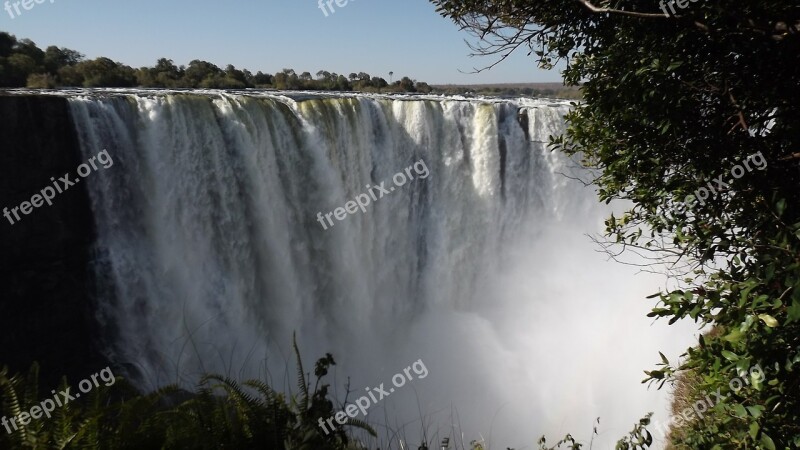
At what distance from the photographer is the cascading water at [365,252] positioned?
410 inches

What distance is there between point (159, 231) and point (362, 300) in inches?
231

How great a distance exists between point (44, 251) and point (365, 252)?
297 inches

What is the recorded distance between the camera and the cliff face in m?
9.20

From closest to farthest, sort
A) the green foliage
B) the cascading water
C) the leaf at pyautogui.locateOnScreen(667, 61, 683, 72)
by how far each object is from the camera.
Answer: the green foliage < the leaf at pyautogui.locateOnScreen(667, 61, 683, 72) < the cascading water

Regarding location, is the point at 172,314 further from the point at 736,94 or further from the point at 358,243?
the point at 736,94

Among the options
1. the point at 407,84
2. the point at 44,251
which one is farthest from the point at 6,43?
the point at 407,84

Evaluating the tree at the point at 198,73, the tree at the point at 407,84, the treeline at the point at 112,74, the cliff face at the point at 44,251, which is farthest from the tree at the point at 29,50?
the tree at the point at 407,84

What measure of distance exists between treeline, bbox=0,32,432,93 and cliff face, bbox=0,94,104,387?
573cm

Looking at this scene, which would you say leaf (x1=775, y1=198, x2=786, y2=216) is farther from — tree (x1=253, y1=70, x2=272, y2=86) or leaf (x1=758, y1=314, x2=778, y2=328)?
tree (x1=253, y1=70, x2=272, y2=86)

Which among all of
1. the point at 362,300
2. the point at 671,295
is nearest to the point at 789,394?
the point at 671,295

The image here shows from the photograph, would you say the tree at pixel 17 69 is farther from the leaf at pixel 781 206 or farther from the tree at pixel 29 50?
the leaf at pixel 781 206

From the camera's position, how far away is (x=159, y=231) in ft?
34.8

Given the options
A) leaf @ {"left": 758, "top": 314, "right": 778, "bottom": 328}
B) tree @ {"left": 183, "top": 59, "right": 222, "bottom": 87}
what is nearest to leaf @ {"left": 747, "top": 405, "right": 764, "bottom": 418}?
leaf @ {"left": 758, "top": 314, "right": 778, "bottom": 328}

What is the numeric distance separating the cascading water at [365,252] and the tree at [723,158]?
4888mm
